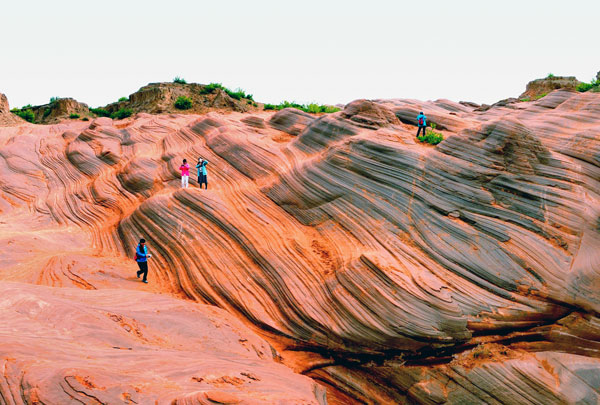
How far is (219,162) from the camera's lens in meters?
19.1

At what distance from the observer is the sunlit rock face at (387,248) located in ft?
32.1

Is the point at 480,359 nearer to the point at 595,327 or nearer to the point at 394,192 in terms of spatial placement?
the point at 595,327

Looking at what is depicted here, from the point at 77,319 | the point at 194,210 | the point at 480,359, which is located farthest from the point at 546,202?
the point at 77,319

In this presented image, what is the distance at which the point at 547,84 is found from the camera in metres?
31.8

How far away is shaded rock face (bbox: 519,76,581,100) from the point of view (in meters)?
31.1

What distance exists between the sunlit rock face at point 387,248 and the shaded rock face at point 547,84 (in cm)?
1582

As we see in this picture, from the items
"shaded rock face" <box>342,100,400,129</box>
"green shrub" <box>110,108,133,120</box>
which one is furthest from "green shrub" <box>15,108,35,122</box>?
"shaded rock face" <box>342,100,400,129</box>

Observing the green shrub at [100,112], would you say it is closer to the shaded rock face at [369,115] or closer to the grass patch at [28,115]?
the grass patch at [28,115]

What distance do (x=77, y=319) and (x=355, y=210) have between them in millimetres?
8608

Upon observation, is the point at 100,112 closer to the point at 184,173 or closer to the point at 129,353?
the point at 184,173

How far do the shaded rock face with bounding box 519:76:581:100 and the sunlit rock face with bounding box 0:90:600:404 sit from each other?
623 inches

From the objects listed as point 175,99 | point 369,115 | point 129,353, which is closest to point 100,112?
point 175,99

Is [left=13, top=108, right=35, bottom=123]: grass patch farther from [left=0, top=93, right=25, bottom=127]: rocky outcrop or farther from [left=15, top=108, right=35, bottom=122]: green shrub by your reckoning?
[left=0, top=93, right=25, bottom=127]: rocky outcrop

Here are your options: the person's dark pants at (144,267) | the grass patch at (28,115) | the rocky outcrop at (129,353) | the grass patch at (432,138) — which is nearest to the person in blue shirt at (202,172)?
the person's dark pants at (144,267)
